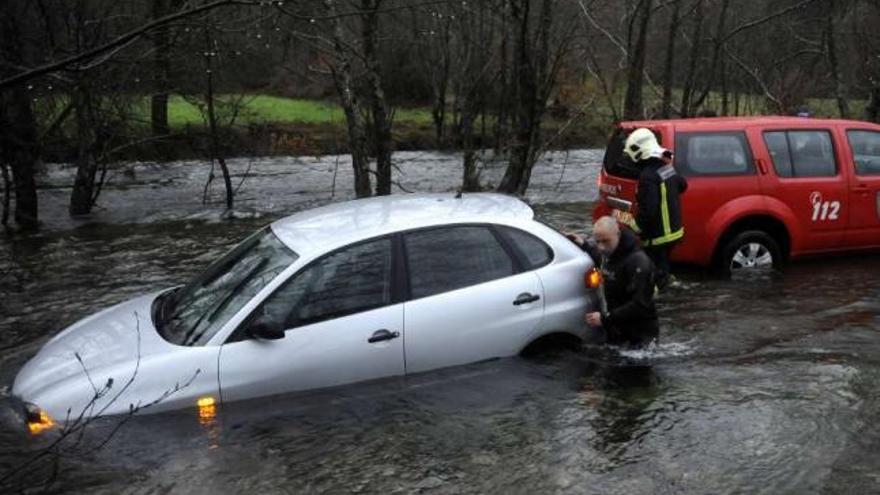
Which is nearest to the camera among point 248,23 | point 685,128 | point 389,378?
point 389,378

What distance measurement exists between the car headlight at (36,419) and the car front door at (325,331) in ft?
3.32

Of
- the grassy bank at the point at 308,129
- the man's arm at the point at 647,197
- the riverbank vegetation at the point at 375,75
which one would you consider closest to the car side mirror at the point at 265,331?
the riverbank vegetation at the point at 375,75

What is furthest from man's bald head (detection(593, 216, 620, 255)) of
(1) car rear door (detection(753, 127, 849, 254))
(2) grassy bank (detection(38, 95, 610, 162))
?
(2) grassy bank (detection(38, 95, 610, 162))

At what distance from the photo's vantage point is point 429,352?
19.2 ft

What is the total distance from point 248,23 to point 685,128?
184 inches

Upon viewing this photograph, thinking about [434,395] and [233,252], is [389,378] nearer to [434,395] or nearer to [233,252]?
[434,395]

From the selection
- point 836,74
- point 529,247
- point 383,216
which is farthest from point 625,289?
point 836,74

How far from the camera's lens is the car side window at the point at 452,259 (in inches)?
232

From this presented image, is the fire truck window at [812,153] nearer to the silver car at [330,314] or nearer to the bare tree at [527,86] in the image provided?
the silver car at [330,314]

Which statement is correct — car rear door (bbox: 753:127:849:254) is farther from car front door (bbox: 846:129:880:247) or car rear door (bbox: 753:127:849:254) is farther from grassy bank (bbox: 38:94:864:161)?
grassy bank (bbox: 38:94:864:161)

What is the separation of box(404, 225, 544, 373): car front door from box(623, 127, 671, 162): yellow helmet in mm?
2497

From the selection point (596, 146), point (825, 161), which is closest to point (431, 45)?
point (596, 146)

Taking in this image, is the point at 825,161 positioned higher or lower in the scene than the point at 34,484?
higher

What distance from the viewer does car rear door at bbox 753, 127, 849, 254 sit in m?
9.38
